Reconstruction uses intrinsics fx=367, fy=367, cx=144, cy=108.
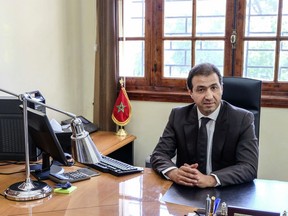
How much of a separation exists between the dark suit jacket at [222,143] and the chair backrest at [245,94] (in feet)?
0.77

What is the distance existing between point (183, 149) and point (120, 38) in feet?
4.79

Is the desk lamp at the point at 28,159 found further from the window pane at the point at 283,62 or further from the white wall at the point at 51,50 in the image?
the window pane at the point at 283,62

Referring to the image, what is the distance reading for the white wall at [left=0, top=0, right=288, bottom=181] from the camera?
2.56 meters

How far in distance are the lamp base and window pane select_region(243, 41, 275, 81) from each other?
2038 mm

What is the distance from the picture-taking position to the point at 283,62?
9.78 feet

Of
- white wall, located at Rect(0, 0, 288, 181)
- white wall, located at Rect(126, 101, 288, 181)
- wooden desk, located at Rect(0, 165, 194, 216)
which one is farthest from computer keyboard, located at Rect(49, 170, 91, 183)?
white wall, located at Rect(126, 101, 288, 181)

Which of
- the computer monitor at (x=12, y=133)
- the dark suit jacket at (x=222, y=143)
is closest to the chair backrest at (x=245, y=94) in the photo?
the dark suit jacket at (x=222, y=143)

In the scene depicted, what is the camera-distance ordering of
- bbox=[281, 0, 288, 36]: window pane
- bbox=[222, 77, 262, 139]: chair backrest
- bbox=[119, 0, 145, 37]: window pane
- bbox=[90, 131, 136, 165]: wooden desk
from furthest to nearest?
bbox=[119, 0, 145, 37]: window pane
bbox=[281, 0, 288, 36]: window pane
bbox=[90, 131, 136, 165]: wooden desk
bbox=[222, 77, 262, 139]: chair backrest

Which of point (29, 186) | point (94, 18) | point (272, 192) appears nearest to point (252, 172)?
point (272, 192)

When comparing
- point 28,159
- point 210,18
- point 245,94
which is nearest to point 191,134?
point 245,94

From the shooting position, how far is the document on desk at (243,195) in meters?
1.51

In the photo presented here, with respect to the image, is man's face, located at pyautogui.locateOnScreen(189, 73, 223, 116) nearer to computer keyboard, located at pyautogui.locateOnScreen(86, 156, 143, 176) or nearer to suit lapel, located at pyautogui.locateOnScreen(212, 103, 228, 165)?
suit lapel, located at pyautogui.locateOnScreen(212, 103, 228, 165)

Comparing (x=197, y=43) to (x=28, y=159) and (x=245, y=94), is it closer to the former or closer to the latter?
(x=245, y=94)

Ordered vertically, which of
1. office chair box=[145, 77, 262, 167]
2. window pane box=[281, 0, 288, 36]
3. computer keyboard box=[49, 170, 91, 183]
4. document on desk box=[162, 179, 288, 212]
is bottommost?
document on desk box=[162, 179, 288, 212]
